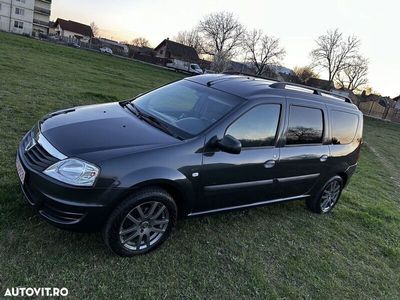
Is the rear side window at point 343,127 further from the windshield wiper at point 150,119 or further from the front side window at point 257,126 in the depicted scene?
the windshield wiper at point 150,119

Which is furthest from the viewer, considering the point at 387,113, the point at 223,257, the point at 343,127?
the point at 387,113

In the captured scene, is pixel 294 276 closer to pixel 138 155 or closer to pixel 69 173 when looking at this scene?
pixel 138 155

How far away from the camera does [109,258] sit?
324 centimetres

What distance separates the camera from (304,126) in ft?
14.8

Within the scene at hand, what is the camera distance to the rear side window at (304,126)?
4.30 metres

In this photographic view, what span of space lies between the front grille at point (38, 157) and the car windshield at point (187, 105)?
4.14ft

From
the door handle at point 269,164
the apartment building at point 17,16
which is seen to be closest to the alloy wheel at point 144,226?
the door handle at point 269,164

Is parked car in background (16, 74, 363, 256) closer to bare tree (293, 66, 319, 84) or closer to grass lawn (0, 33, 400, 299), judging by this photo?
grass lawn (0, 33, 400, 299)

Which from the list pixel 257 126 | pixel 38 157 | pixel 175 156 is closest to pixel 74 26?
pixel 257 126

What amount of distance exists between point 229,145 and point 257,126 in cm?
72

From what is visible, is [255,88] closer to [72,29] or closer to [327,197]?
[327,197]

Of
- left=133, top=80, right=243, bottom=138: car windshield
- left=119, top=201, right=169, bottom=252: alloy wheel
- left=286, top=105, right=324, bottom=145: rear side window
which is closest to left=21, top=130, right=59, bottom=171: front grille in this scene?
left=119, top=201, right=169, bottom=252: alloy wheel

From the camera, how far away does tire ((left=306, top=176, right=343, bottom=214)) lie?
5.26 metres

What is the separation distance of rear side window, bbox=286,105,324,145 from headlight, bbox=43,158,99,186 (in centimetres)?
246
